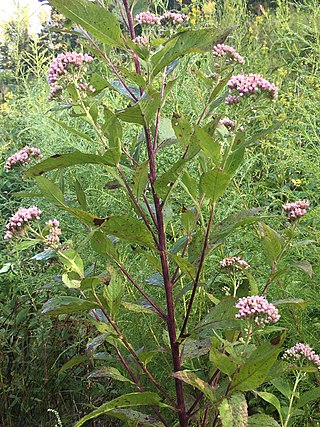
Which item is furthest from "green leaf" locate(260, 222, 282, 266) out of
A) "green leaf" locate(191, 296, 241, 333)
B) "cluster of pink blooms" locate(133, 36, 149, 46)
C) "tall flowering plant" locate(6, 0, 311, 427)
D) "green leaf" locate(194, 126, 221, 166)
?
"cluster of pink blooms" locate(133, 36, 149, 46)

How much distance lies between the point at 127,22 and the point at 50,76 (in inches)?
8.3

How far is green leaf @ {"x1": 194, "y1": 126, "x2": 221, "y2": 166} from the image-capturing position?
45.1 inches

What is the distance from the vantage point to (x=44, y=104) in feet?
11.5

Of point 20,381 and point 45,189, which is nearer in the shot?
point 45,189

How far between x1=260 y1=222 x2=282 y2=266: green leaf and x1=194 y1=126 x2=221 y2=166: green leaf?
0.26 m

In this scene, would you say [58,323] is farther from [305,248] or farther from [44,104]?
[44,104]

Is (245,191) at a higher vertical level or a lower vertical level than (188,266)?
lower

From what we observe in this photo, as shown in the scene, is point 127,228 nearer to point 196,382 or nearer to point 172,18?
point 196,382

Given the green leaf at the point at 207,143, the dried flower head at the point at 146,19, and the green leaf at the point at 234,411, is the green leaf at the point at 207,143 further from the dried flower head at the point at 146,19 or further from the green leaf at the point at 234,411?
the green leaf at the point at 234,411

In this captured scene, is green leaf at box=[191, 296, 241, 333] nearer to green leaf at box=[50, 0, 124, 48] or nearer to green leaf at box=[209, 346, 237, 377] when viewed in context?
green leaf at box=[209, 346, 237, 377]

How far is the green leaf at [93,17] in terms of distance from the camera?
107 centimetres

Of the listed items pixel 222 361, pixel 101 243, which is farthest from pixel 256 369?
pixel 101 243

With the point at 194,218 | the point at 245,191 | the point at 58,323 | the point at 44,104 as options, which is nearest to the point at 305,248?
the point at 245,191

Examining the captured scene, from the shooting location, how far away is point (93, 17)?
110cm
